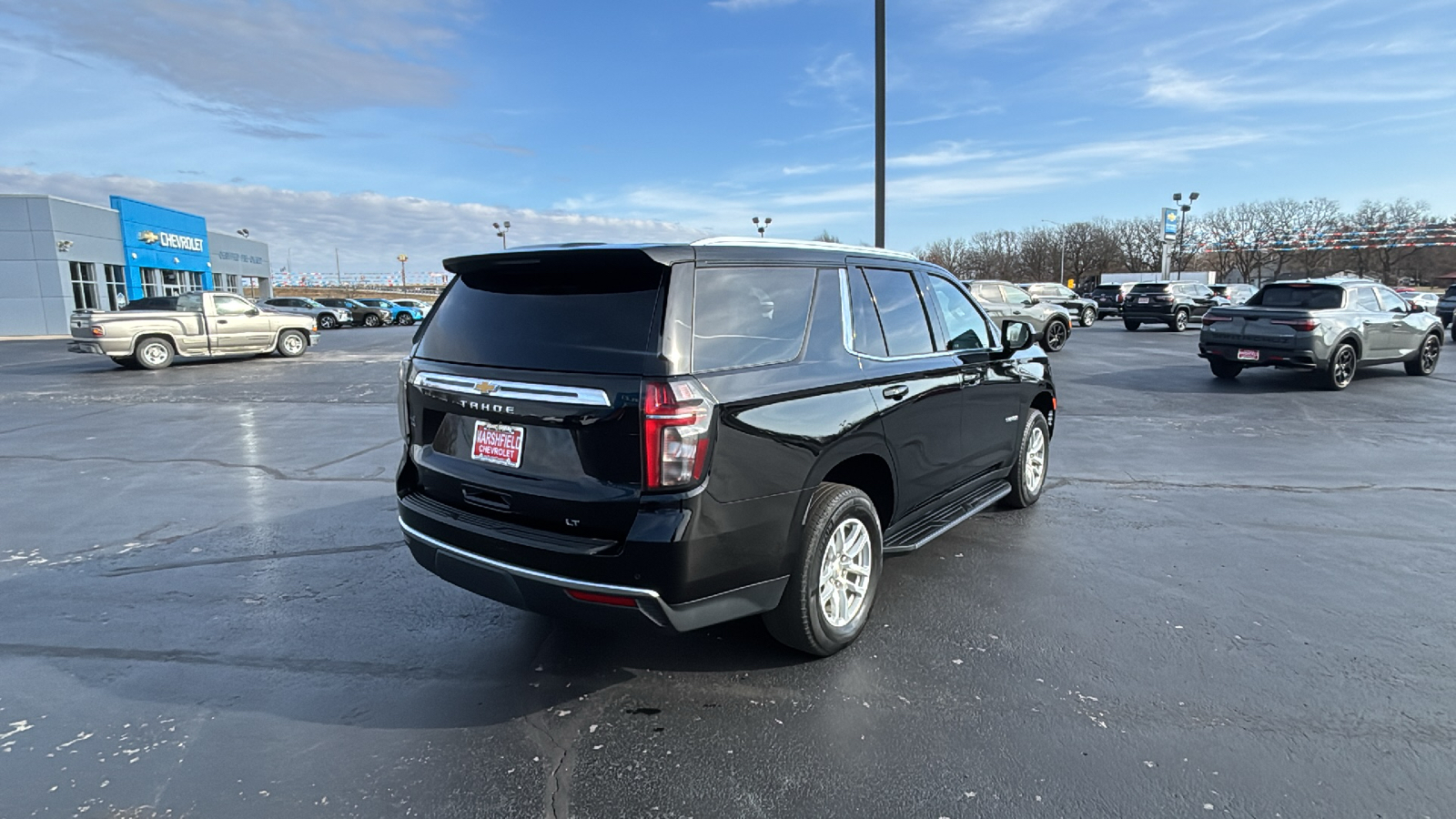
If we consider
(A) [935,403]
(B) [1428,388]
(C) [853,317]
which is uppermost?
(C) [853,317]

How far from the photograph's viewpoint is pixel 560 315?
322 cm

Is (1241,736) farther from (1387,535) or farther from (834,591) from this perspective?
(1387,535)

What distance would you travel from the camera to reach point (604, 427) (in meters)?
2.94

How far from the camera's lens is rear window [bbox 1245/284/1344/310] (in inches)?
503

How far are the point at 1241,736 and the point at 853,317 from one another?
90.3 inches

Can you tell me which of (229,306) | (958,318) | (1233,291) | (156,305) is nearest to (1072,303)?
(1233,291)

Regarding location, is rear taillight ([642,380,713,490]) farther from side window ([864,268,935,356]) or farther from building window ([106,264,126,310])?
building window ([106,264,126,310])

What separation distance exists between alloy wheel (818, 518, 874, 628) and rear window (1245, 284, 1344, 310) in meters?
12.5

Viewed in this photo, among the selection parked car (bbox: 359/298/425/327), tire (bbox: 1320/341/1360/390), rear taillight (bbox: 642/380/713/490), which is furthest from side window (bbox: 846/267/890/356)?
parked car (bbox: 359/298/425/327)

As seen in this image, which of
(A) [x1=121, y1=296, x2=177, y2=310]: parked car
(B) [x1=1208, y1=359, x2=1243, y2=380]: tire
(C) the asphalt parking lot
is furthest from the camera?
(A) [x1=121, y1=296, x2=177, y2=310]: parked car

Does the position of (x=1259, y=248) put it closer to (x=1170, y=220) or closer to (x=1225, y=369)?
(x=1170, y=220)

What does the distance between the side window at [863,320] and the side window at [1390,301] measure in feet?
45.3

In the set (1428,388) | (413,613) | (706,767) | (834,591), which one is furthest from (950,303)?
(1428,388)

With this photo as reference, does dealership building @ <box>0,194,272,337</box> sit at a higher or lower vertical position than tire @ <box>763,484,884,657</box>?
higher
